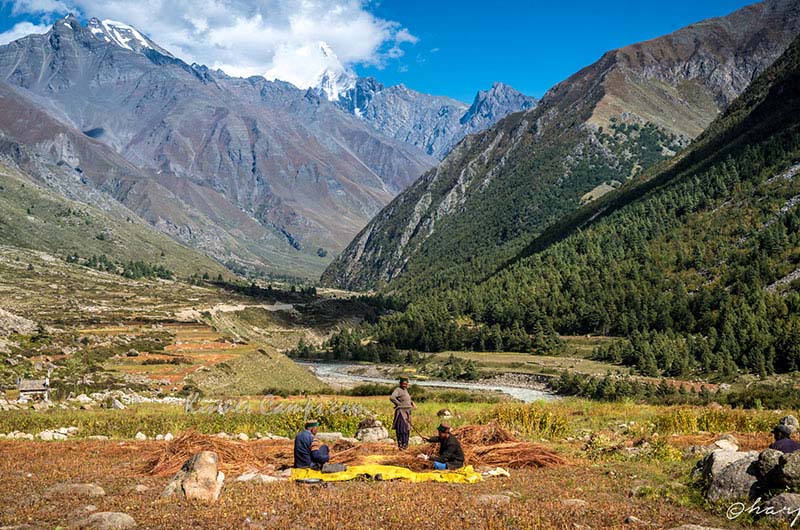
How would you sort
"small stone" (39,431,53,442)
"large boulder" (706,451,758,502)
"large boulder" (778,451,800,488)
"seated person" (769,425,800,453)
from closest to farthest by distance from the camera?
"large boulder" (778,451,800,488)
"large boulder" (706,451,758,502)
"seated person" (769,425,800,453)
"small stone" (39,431,53,442)

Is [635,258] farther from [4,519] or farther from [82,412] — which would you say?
[4,519]

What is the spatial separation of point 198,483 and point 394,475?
6261mm

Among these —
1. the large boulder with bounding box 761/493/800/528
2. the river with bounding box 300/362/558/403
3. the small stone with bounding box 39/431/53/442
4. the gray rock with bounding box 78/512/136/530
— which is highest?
the large boulder with bounding box 761/493/800/528

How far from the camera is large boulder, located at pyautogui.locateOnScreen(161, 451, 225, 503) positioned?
17266mm

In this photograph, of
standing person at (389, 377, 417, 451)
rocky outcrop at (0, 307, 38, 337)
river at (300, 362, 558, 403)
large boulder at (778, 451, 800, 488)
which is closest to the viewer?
large boulder at (778, 451, 800, 488)

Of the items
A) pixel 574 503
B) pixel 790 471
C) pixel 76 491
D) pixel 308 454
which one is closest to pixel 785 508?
pixel 790 471

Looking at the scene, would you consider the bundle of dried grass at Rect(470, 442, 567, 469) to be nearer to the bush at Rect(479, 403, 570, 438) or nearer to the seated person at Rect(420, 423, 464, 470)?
the seated person at Rect(420, 423, 464, 470)

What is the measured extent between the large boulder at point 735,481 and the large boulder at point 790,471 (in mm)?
980

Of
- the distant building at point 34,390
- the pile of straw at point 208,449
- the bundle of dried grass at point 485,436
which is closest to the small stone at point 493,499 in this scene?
the bundle of dried grass at point 485,436

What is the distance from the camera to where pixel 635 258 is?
154 metres

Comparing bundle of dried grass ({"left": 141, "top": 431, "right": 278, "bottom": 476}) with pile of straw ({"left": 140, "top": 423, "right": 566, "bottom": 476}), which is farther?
pile of straw ({"left": 140, "top": 423, "right": 566, "bottom": 476})

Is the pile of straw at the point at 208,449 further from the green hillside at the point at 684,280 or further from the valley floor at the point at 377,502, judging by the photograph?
the green hillside at the point at 684,280

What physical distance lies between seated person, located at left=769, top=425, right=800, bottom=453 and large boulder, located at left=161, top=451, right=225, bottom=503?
16.1 metres

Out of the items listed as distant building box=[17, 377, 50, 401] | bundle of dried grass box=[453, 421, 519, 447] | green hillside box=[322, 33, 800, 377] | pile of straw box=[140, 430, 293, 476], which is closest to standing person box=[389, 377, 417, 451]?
bundle of dried grass box=[453, 421, 519, 447]
